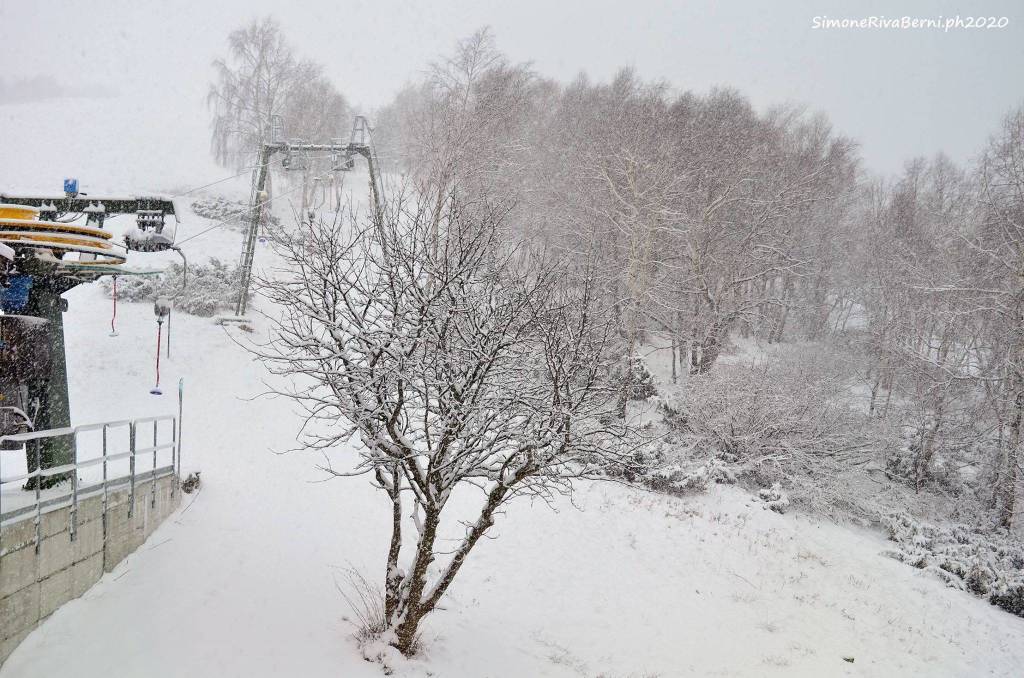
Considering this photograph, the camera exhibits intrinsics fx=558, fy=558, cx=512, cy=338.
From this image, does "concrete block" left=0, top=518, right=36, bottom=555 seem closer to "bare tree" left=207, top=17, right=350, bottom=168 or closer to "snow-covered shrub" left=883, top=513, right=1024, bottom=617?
"snow-covered shrub" left=883, top=513, right=1024, bottom=617

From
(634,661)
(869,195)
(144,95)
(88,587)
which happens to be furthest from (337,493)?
(144,95)

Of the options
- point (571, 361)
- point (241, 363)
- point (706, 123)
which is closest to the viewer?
point (571, 361)

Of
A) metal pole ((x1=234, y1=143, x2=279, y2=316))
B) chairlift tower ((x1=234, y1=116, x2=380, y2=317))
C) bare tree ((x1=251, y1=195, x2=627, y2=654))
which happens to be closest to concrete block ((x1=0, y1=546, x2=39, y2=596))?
bare tree ((x1=251, y1=195, x2=627, y2=654))

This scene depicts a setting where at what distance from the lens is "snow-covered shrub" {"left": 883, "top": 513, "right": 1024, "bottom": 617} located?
1153cm

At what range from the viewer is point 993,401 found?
15.7m

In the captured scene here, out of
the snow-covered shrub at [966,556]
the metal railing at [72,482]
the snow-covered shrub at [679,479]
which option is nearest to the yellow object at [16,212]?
the metal railing at [72,482]

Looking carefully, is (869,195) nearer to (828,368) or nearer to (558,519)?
(828,368)

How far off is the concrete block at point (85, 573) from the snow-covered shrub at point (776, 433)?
521 inches

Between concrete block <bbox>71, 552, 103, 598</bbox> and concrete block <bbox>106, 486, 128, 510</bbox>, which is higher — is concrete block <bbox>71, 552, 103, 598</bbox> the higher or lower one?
the lower one

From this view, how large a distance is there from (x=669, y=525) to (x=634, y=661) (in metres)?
4.54

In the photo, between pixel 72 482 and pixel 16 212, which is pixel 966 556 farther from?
pixel 16 212

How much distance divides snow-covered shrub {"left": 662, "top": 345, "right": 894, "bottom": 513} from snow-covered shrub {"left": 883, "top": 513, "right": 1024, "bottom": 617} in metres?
1.24

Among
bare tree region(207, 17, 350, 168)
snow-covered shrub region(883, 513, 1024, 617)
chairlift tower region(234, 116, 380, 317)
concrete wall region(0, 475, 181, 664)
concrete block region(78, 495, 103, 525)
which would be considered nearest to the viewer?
concrete wall region(0, 475, 181, 664)

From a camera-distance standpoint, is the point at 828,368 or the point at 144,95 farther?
the point at 144,95
